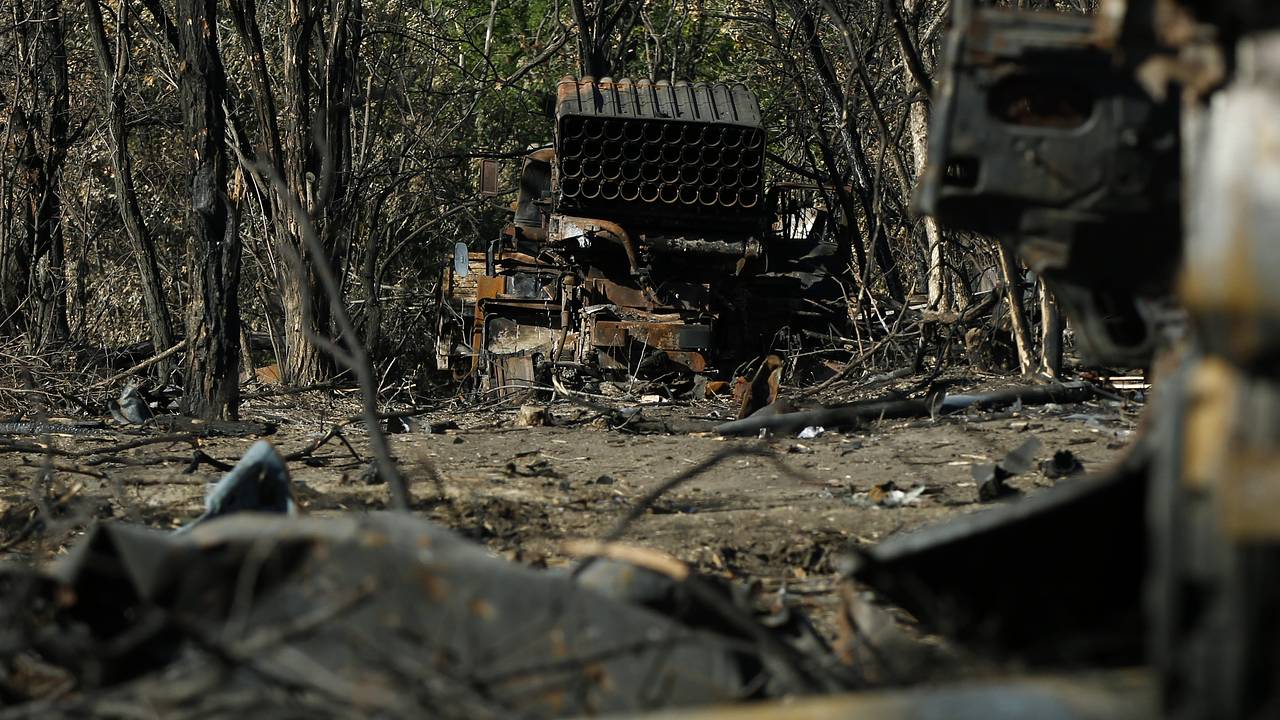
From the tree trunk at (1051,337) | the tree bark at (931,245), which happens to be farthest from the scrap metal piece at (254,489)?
the tree bark at (931,245)

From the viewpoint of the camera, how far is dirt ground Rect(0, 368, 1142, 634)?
524 centimetres

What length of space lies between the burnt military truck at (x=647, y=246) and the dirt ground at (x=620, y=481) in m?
1.53

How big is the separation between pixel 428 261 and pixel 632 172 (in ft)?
35.1

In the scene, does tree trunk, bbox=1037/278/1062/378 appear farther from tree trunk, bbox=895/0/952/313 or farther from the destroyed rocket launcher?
the destroyed rocket launcher

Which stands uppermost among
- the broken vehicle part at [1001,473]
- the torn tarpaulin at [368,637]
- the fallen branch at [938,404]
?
the torn tarpaulin at [368,637]

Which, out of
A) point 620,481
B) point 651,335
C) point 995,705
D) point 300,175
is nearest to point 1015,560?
point 995,705

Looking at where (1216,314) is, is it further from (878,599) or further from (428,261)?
(428,261)

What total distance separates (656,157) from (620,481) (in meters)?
5.25

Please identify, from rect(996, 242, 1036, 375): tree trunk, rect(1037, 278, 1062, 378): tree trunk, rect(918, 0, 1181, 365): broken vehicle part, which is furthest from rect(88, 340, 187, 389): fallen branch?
rect(918, 0, 1181, 365): broken vehicle part

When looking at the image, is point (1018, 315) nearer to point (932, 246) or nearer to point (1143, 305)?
point (932, 246)

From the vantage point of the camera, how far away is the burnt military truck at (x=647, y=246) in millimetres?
11680

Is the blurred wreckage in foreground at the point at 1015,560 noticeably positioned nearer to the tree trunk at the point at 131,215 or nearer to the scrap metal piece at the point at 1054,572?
the scrap metal piece at the point at 1054,572

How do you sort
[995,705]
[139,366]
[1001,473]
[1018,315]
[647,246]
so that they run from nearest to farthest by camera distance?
[995,705] < [1001,473] < [139,366] < [1018,315] < [647,246]

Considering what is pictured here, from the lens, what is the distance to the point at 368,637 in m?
2.48
